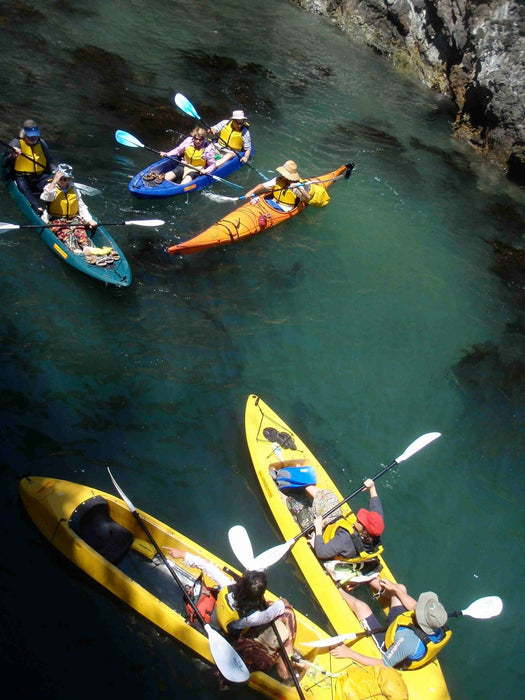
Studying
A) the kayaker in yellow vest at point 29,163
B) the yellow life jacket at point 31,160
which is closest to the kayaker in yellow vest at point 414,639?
the kayaker in yellow vest at point 29,163

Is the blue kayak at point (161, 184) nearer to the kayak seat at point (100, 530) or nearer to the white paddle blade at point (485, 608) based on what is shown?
the kayak seat at point (100, 530)

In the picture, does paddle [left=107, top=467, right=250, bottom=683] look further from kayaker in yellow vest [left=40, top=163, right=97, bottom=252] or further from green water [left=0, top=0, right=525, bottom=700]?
kayaker in yellow vest [left=40, top=163, right=97, bottom=252]

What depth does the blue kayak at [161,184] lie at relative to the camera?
398 inches

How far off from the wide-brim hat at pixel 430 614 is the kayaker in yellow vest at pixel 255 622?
3.71ft

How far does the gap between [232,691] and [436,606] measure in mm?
1931

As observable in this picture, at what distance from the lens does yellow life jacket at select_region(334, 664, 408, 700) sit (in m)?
4.55

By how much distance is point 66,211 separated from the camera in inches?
341

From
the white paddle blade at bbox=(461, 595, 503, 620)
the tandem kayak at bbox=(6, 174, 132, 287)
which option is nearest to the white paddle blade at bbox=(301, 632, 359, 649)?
the white paddle blade at bbox=(461, 595, 503, 620)

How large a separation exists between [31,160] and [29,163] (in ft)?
0.21

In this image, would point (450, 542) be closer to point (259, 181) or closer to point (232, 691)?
point (232, 691)

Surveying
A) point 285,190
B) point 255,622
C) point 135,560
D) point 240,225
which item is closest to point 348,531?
point 255,622

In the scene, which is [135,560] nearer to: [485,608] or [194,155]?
[485,608]

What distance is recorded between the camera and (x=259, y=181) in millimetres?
12141

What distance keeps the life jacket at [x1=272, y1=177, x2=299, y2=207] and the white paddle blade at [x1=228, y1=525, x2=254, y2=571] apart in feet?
22.7
